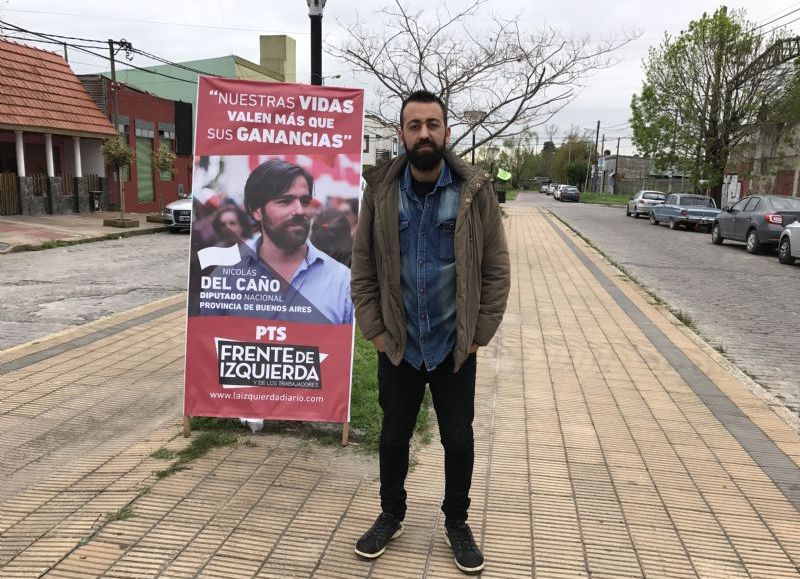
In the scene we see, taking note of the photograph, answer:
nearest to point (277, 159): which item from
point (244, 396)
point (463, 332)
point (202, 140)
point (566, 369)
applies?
point (202, 140)

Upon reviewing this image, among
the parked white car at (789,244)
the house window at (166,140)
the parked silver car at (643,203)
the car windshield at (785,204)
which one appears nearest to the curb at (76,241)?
the house window at (166,140)

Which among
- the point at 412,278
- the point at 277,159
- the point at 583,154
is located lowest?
the point at 412,278

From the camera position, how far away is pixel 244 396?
3.84m

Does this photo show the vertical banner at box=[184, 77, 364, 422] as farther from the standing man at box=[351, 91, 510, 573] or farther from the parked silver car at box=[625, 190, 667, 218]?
the parked silver car at box=[625, 190, 667, 218]

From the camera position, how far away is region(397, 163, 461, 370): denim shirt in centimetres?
263

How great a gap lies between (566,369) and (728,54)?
26.2 m

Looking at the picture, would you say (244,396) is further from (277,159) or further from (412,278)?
(412,278)

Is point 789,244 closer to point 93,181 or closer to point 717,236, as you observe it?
point 717,236

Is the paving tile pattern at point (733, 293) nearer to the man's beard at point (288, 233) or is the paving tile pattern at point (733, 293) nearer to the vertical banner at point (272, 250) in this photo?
the vertical banner at point (272, 250)

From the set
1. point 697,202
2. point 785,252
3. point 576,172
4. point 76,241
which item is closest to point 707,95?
point 697,202

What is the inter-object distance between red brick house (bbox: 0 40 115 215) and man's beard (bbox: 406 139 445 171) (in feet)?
66.4

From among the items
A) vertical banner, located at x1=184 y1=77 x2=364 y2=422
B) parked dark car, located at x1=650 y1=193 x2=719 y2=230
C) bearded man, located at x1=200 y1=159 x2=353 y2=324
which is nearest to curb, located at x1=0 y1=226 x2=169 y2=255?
vertical banner, located at x1=184 y1=77 x2=364 y2=422

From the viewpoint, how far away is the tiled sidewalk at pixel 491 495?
2742mm

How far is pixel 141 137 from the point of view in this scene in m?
25.1
